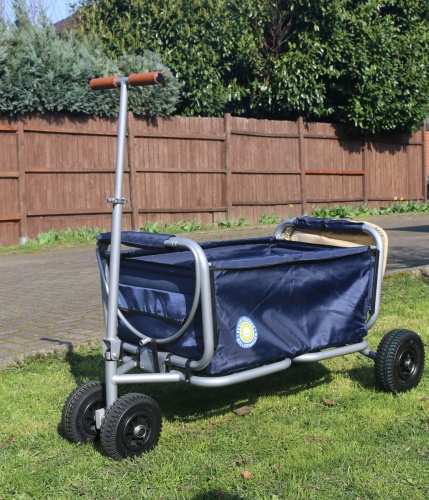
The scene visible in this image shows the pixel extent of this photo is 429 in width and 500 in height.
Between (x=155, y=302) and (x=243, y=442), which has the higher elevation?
(x=155, y=302)

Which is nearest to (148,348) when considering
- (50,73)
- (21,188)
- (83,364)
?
(83,364)

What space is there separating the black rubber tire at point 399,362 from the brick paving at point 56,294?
7.47 ft

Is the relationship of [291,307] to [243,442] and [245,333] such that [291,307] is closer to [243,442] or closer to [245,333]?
[245,333]

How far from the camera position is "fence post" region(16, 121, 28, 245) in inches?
512

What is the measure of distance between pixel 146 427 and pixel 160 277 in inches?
30.6

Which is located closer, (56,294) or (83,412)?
(83,412)

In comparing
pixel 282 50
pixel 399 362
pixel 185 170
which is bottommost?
pixel 399 362

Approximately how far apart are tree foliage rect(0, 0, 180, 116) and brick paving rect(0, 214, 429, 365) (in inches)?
107

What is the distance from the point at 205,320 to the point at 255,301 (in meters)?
0.38

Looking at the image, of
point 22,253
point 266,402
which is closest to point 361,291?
point 266,402

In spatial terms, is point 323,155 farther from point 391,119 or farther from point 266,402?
point 266,402

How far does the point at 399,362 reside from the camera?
4.39 metres

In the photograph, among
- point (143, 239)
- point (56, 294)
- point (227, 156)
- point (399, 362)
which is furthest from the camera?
point (227, 156)

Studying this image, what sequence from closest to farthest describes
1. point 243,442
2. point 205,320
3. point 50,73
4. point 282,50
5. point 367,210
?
point 205,320
point 243,442
point 50,73
point 282,50
point 367,210
